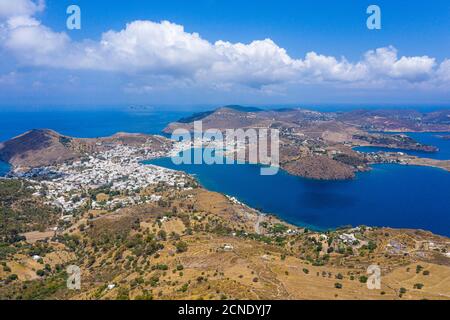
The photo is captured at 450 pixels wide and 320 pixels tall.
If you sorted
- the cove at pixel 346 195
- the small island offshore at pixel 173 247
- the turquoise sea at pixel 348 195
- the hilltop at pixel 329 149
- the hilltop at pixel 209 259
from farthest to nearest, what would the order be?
the hilltop at pixel 329 149, the turquoise sea at pixel 348 195, the cove at pixel 346 195, the small island offshore at pixel 173 247, the hilltop at pixel 209 259

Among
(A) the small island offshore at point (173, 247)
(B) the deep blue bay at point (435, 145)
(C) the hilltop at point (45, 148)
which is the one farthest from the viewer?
(B) the deep blue bay at point (435, 145)

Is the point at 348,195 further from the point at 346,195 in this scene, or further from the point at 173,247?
the point at 173,247

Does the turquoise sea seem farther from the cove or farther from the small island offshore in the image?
the small island offshore

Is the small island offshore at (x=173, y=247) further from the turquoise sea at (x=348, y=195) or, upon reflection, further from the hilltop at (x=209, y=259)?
the turquoise sea at (x=348, y=195)

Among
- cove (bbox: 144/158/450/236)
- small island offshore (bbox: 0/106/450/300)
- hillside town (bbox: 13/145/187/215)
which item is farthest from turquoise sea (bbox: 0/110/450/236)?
hillside town (bbox: 13/145/187/215)

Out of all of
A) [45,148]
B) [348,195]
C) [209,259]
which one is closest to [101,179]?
[45,148]

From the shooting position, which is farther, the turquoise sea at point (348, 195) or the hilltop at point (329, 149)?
the hilltop at point (329, 149)

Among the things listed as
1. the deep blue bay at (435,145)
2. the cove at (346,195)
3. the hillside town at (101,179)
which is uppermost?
the deep blue bay at (435,145)

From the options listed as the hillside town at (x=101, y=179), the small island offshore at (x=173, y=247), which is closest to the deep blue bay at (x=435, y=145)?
the hillside town at (x=101, y=179)
